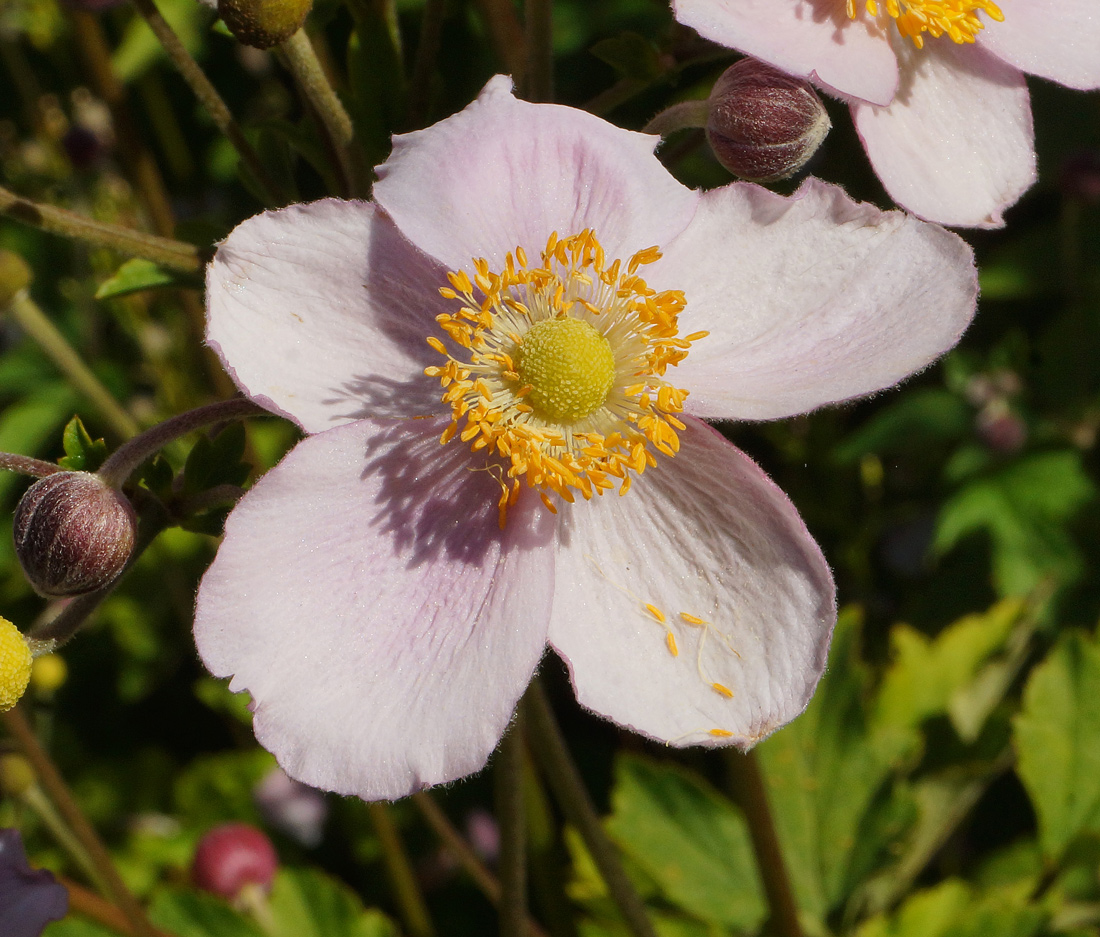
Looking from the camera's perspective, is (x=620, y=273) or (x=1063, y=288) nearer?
(x=620, y=273)

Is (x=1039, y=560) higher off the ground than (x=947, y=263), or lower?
lower

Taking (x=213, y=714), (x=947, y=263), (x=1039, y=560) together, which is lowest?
(x=213, y=714)

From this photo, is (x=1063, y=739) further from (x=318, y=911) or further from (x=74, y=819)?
(x=74, y=819)

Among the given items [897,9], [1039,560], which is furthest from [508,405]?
[1039,560]

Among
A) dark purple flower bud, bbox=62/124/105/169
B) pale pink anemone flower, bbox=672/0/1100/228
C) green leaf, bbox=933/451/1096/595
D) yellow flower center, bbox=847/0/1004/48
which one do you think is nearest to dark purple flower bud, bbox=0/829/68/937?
pale pink anemone flower, bbox=672/0/1100/228

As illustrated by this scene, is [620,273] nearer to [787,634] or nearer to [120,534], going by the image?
[787,634]

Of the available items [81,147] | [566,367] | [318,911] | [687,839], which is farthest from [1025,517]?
[81,147]
